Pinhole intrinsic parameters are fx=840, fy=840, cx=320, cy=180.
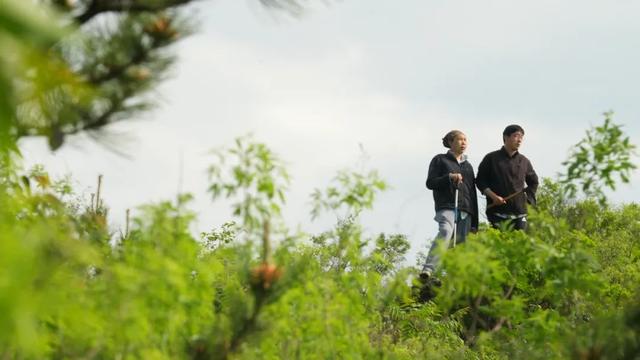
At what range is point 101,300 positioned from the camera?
10.8 ft

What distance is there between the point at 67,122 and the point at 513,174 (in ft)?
21.4

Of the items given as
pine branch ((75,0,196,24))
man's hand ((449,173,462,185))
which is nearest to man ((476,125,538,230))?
man's hand ((449,173,462,185))

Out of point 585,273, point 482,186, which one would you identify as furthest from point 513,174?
point 585,273

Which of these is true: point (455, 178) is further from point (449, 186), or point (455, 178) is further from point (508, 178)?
point (508, 178)

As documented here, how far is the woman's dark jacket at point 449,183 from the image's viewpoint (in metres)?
9.16

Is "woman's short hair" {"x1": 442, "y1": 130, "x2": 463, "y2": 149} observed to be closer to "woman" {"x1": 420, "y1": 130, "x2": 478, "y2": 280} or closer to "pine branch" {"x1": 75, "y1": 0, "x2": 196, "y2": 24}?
"woman" {"x1": 420, "y1": 130, "x2": 478, "y2": 280}

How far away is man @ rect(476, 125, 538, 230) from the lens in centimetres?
912

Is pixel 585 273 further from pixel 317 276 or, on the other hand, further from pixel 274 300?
pixel 274 300

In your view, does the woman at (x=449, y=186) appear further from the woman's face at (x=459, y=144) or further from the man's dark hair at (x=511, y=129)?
the man's dark hair at (x=511, y=129)

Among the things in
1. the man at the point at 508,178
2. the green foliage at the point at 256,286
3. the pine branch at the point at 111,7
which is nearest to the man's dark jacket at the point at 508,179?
the man at the point at 508,178

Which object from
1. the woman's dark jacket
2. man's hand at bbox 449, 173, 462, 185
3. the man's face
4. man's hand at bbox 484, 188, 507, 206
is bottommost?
man's hand at bbox 484, 188, 507, 206

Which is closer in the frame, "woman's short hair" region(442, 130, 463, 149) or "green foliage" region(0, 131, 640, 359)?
"green foliage" region(0, 131, 640, 359)

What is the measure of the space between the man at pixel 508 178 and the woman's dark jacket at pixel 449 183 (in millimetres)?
168

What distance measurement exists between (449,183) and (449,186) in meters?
0.09
